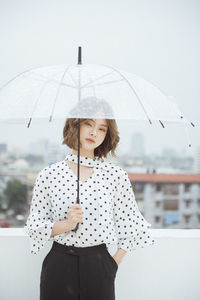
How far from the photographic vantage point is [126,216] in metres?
1.58

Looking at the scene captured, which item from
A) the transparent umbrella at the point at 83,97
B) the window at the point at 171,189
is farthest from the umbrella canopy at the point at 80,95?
the window at the point at 171,189

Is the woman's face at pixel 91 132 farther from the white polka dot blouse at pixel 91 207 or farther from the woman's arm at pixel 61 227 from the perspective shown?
the woman's arm at pixel 61 227

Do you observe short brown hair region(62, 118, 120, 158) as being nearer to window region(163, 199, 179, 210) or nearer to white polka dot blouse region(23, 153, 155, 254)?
white polka dot blouse region(23, 153, 155, 254)

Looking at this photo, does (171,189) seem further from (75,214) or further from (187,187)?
(75,214)

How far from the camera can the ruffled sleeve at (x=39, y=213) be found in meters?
1.45

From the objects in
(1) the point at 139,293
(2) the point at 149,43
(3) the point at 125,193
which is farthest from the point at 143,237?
(2) the point at 149,43

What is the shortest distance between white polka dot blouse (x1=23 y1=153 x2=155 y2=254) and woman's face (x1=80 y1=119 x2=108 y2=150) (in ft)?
0.35

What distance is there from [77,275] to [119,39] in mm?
46041

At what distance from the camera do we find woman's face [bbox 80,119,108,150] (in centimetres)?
145

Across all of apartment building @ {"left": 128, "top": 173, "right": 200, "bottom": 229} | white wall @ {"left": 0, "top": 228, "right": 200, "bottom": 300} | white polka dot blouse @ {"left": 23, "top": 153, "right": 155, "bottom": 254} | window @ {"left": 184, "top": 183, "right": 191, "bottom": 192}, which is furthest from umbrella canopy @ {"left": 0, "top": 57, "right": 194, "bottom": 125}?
window @ {"left": 184, "top": 183, "right": 191, "bottom": 192}

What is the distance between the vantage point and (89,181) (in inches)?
59.2

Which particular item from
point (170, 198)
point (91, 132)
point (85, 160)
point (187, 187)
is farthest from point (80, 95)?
point (170, 198)

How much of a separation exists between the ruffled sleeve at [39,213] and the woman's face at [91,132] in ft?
0.74

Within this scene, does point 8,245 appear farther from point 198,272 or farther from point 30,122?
point 198,272
